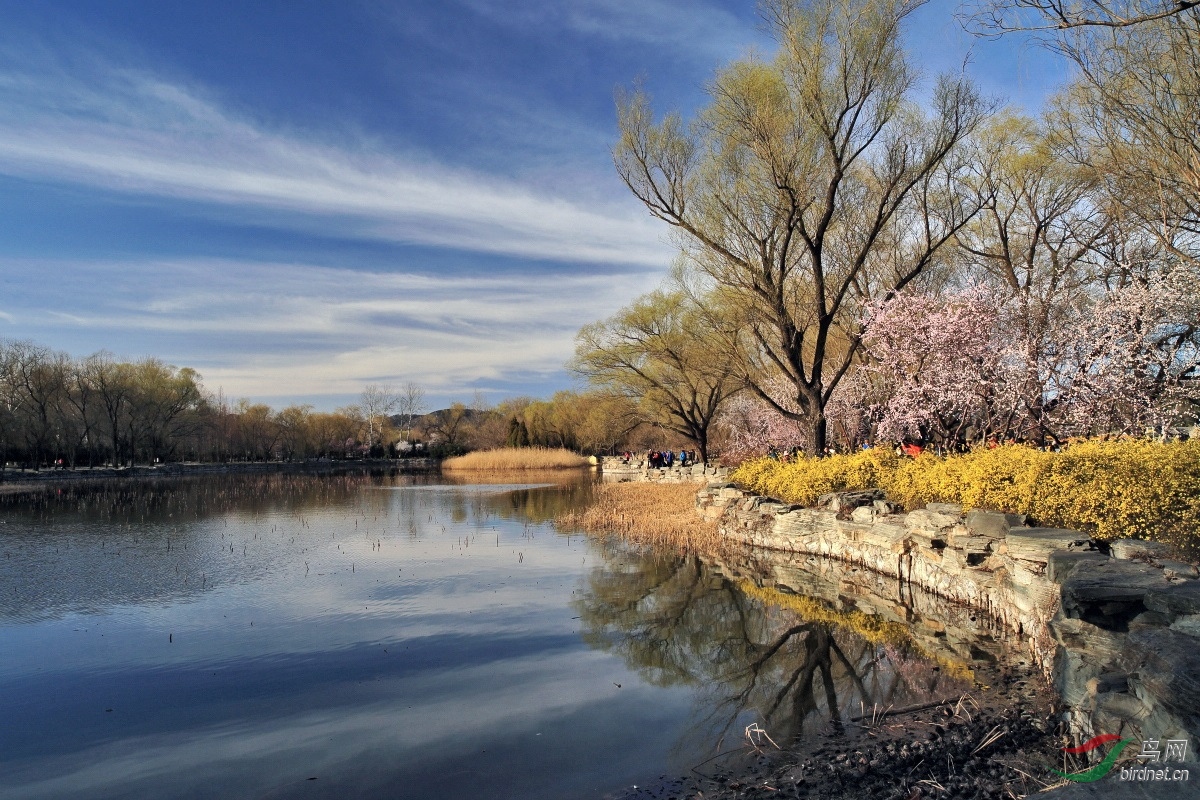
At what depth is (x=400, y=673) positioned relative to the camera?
693 centimetres

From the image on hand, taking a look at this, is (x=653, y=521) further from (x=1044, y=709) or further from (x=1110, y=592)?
(x=1110, y=592)

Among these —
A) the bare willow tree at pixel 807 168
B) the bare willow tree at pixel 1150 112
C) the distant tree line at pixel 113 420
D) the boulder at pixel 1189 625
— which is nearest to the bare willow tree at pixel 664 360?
the bare willow tree at pixel 807 168

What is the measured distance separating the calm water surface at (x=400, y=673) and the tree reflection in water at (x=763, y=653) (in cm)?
3

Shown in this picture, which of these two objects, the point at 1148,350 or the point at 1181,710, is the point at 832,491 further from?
the point at 1181,710

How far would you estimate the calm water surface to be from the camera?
4.94 metres

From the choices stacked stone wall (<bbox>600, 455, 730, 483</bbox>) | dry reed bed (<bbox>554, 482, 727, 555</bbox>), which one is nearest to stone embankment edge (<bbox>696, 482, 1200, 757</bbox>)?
dry reed bed (<bbox>554, 482, 727, 555</bbox>)

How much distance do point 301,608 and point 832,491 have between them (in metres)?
9.01

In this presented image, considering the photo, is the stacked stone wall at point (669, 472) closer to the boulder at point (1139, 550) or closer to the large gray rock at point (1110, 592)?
the boulder at point (1139, 550)

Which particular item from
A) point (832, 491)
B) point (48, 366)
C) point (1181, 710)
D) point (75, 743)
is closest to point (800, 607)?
point (832, 491)

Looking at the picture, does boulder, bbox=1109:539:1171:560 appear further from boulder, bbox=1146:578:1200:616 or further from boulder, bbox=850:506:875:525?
boulder, bbox=850:506:875:525

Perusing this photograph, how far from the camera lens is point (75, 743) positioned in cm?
538

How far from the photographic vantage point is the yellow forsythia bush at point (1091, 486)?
702cm

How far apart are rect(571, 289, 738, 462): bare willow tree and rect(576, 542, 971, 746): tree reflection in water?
17.9 meters

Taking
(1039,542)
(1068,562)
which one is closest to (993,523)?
(1039,542)
